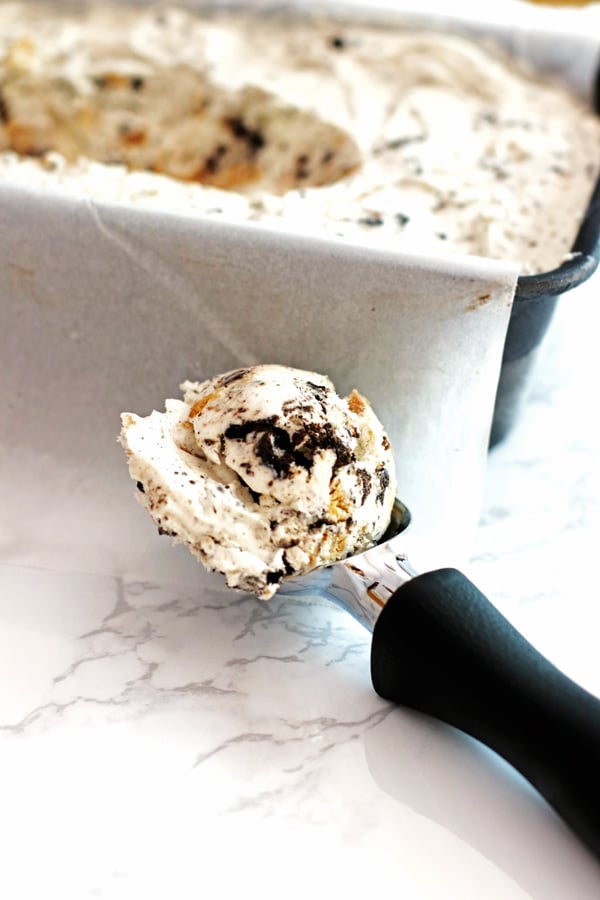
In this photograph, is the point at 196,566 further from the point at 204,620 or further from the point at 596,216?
the point at 596,216

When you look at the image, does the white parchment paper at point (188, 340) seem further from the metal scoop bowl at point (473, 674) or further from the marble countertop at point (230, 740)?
the metal scoop bowl at point (473, 674)

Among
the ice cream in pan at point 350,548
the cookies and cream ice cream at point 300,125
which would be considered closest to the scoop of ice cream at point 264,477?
the ice cream in pan at point 350,548

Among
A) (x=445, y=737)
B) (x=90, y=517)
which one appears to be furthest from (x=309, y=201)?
(x=445, y=737)

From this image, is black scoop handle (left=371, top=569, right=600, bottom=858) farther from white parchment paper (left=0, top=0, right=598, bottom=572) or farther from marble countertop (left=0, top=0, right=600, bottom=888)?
white parchment paper (left=0, top=0, right=598, bottom=572)

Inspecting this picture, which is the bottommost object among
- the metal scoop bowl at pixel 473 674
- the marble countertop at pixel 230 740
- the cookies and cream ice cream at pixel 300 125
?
the marble countertop at pixel 230 740

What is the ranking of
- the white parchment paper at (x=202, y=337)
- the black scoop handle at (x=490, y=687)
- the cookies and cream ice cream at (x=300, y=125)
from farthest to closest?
the cookies and cream ice cream at (x=300, y=125) → the white parchment paper at (x=202, y=337) → the black scoop handle at (x=490, y=687)

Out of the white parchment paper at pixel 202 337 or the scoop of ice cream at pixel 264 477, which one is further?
the white parchment paper at pixel 202 337

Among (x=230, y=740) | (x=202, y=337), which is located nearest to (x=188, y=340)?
(x=202, y=337)
